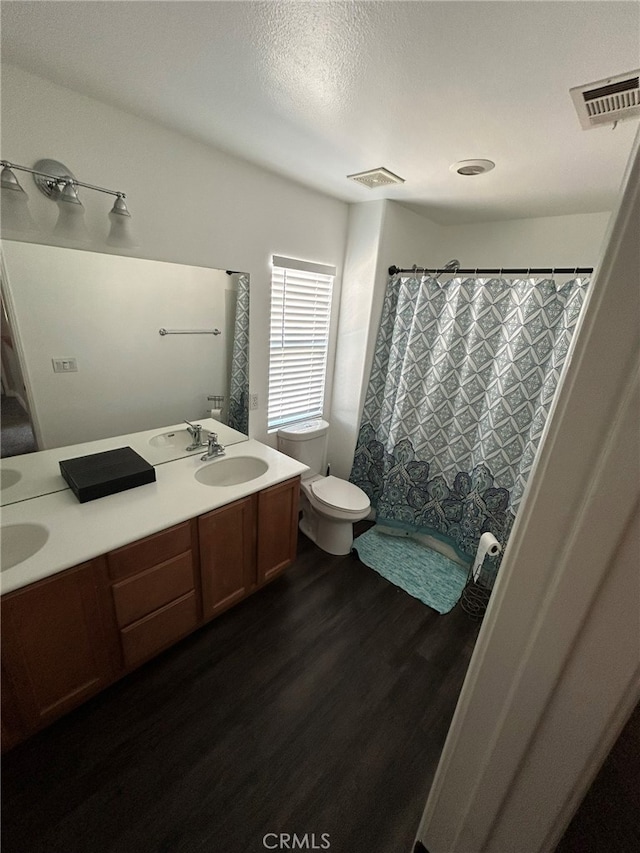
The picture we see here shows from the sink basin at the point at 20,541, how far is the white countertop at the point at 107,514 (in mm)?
24

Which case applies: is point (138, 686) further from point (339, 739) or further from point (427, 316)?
point (427, 316)

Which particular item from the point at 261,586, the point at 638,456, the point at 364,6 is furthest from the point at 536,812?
the point at 364,6

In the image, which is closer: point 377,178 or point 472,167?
point 472,167

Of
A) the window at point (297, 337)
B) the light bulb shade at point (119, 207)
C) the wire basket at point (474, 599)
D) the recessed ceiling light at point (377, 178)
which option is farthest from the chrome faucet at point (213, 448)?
the wire basket at point (474, 599)

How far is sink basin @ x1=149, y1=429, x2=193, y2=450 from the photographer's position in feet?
6.07

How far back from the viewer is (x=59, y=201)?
51.0 inches

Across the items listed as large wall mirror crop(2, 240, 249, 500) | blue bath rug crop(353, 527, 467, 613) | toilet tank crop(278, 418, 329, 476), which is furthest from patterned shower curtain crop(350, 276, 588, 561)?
large wall mirror crop(2, 240, 249, 500)

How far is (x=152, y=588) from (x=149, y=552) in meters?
0.19

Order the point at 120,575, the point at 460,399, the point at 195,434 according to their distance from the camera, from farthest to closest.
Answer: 1. the point at 460,399
2. the point at 195,434
3. the point at 120,575

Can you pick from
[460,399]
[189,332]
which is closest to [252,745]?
[189,332]

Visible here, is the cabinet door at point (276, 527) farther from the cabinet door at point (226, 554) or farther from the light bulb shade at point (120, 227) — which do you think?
the light bulb shade at point (120, 227)

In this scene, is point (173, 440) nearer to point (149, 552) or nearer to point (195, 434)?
point (195, 434)

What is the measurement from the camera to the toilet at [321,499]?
2.31 meters

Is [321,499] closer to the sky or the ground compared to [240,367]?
closer to the ground
